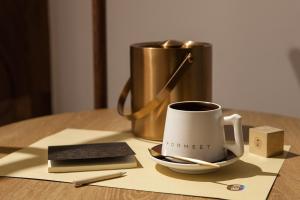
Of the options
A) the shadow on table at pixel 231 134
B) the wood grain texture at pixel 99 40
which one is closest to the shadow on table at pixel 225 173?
the shadow on table at pixel 231 134

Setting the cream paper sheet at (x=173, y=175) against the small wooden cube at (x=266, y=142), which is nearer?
the cream paper sheet at (x=173, y=175)

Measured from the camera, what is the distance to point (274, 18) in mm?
1547

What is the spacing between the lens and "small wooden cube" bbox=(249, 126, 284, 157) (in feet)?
2.42

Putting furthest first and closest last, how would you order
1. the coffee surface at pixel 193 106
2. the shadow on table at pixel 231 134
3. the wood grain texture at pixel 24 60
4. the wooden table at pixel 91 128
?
1. the wood grain texture at pixel 24 60
2. the shadow on table at pixel 231 134
3. the coffee surface at pixel 193 106
4. the wooden table at pixel 91 128

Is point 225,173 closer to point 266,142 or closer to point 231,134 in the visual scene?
point 266,142

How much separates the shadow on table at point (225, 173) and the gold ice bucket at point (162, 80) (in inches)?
6.0

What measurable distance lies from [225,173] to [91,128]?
1.16ft

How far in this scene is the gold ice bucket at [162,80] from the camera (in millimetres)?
794

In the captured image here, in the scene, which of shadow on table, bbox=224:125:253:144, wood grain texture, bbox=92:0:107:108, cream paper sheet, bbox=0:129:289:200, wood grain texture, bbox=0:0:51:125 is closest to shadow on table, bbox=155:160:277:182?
cream paper sheet, bbox=0:129:289:200

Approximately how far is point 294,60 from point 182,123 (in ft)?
3.35

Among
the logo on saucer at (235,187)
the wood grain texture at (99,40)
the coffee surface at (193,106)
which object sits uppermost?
the wood grain texture at (99,40)

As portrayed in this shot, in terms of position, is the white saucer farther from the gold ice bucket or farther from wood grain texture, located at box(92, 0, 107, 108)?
wood grain texture, located at box(92, 0, 107, 108)

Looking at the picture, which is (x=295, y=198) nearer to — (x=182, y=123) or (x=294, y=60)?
(x=182, y=123)

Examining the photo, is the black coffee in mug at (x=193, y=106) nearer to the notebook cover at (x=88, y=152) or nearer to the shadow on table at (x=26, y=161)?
the notebook cover at (x=88, y=152)
